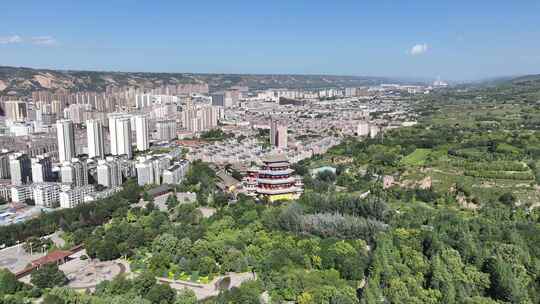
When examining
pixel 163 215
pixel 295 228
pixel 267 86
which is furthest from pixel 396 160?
pixel 267 86

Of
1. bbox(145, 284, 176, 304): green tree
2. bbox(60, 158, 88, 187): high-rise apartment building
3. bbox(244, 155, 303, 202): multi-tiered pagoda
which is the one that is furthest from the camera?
bbox(60, 158, 88, 187): high-rise apartment building

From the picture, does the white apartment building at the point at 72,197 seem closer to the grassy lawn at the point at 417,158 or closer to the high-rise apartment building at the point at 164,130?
the grassy lawn at the point at 417,158

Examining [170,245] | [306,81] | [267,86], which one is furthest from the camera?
[306,81]

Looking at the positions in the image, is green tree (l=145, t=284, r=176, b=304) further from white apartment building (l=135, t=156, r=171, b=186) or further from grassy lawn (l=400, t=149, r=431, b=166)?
grassy lawn (l=400, t=149, r=431, b=166)

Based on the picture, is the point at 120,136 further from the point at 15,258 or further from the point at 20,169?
the point at 15,258

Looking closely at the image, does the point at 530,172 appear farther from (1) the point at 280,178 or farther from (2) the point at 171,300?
(2) the point at 171,300

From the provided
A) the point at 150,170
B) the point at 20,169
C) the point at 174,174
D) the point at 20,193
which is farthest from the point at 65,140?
the point at 174,174

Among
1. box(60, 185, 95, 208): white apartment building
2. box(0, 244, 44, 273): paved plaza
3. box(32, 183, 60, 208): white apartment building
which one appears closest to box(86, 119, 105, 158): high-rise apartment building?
box(32, 183, 60, 208): white apartment building

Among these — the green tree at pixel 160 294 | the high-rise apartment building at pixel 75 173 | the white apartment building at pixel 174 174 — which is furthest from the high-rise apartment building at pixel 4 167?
the green tree at pixel 160 294
